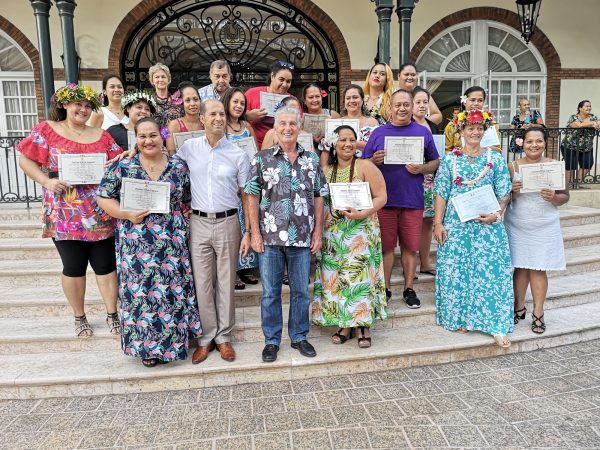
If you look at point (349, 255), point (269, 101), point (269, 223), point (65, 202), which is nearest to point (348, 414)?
point (349, 255)

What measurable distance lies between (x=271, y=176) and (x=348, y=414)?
1.70 m

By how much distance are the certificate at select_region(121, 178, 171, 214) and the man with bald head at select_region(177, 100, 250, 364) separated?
242 mm

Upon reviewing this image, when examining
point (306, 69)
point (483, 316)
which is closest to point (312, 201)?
point (483, 316)

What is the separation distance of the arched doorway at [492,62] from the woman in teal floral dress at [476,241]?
678 centimetres

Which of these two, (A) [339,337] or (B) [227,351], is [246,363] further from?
(A) [339,337]

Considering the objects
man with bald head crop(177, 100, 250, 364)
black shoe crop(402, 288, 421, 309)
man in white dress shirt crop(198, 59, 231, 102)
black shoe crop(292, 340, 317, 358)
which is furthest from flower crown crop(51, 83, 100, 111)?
black shoe crop(402, 288, 421, 309)

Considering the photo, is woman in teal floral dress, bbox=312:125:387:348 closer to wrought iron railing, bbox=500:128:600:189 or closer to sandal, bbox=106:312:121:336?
sandal, bbox=106:312:121:336

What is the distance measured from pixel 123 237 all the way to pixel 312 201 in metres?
1.37

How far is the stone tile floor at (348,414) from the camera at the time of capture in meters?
2.69

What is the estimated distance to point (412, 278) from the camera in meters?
4.25

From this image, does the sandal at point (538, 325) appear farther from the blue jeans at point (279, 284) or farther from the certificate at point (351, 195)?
the blue jeans at point (279, 284)

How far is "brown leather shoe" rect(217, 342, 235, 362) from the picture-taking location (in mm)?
3434

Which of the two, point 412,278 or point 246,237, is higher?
point 246,237

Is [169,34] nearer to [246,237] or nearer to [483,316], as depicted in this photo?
[246,237]
